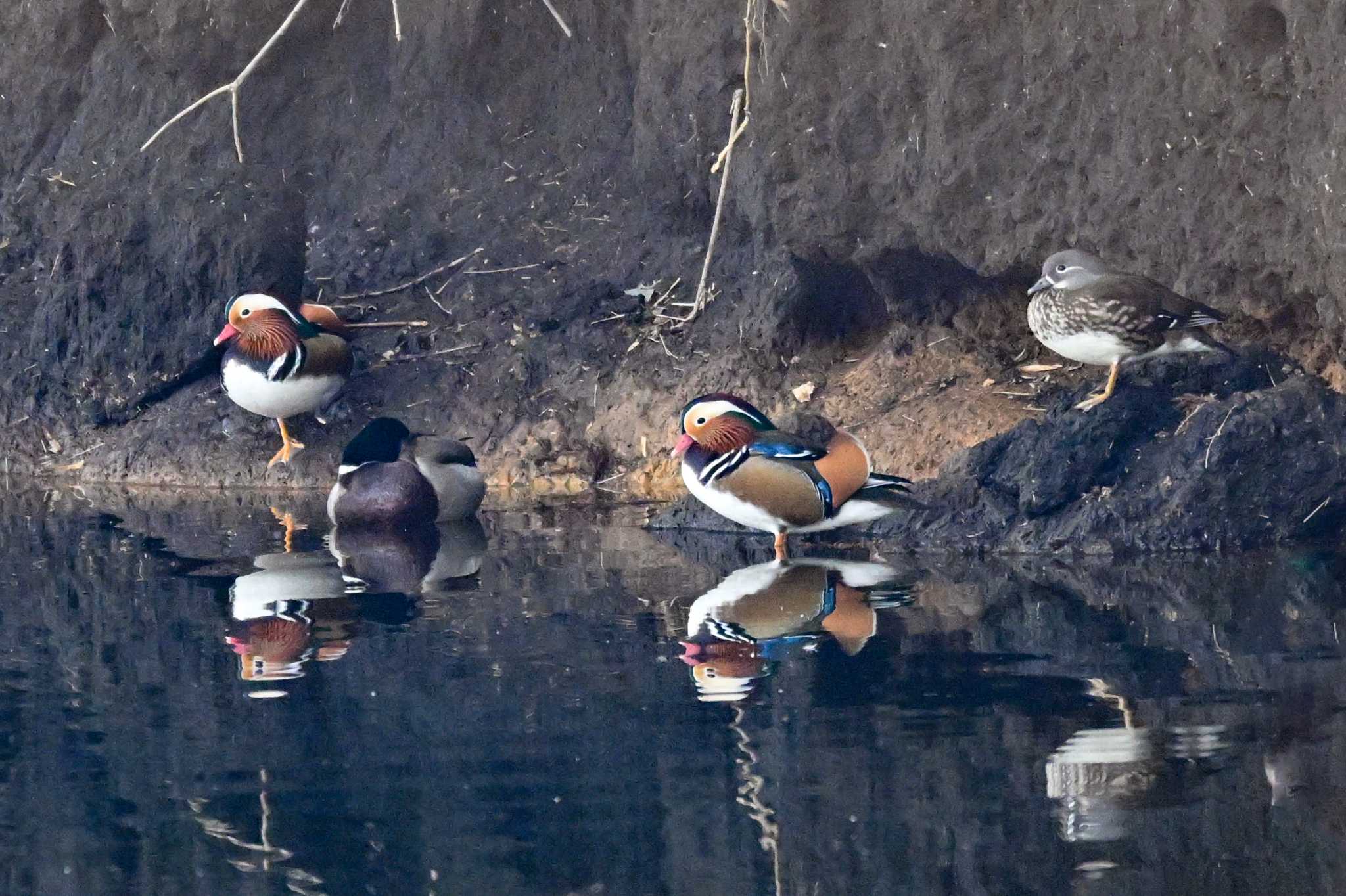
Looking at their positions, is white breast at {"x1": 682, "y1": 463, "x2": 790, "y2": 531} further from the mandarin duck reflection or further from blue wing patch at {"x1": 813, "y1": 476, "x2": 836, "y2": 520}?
the mandarin duck reflection

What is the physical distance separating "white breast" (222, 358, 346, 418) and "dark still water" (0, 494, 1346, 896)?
252 cm

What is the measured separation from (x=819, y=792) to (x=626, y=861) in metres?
0.55

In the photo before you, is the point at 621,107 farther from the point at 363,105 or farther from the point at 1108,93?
the point at 1108,93

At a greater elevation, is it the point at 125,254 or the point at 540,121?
the point at 540,121

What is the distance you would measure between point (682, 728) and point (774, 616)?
1456 mm

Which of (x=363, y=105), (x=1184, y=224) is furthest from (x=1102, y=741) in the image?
(x=363, y=105)

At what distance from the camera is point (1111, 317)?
768cm

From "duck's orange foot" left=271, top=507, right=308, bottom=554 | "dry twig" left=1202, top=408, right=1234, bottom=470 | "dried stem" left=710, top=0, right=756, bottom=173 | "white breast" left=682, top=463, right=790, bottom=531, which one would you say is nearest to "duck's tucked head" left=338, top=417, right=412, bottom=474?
"duck's orange foot" left=271, top=507, right=308, bottom=554

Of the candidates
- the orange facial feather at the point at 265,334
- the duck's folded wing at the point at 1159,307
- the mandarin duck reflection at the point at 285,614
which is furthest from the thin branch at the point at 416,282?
the duck's folded wing at the point at 1159,307

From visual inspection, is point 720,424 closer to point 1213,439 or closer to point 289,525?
point 1213,439

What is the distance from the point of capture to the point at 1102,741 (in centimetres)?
460

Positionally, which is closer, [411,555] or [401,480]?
[411,555]

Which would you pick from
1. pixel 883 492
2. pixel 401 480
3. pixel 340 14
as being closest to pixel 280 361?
pixel 401 480

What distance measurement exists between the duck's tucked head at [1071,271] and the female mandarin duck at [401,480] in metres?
2.89
